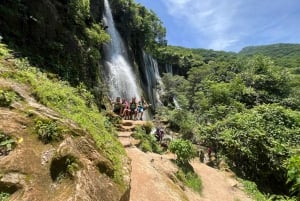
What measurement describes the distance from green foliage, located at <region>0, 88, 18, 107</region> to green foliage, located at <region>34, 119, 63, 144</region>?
2.38 ft

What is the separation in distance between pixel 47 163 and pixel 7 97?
5.34 ft

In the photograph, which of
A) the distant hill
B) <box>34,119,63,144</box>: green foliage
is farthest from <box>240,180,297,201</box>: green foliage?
the distant hill

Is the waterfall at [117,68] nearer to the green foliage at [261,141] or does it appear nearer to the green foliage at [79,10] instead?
the green foliage at [79,10]

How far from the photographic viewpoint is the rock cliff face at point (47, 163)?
4.30m

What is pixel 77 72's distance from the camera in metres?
15.6

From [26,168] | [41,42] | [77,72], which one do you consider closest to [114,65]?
[77,72]

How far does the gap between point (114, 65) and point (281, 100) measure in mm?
15156

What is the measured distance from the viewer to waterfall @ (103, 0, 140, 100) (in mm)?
25516

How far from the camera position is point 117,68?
89.9 feet

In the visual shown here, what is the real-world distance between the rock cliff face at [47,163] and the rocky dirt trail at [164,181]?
2.86 metres

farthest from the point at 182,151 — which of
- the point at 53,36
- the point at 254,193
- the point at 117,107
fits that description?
the point at 53,36

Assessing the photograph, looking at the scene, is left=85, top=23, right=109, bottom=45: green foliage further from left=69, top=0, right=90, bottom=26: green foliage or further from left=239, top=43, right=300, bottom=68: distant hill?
left=239, top=43, right=300, bottom=68: distant hill

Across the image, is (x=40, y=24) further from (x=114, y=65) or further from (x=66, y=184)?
(x=114, y=65)

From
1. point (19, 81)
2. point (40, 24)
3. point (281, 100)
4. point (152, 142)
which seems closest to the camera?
point (19, 81)
